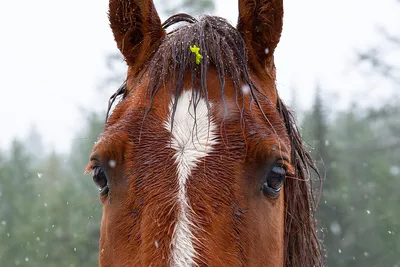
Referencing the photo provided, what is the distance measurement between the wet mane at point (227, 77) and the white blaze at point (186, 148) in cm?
7

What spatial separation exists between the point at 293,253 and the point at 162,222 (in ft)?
4.88

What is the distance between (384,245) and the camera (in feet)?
84.7

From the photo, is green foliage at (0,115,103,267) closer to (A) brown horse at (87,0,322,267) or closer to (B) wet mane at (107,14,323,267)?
(B) wet mane at (107,14,323,267)

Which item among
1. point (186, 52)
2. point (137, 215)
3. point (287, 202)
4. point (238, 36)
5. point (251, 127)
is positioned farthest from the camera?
point (287, 202)

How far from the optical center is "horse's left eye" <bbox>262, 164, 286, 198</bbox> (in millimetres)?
2941

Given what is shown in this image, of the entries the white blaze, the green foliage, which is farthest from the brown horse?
the green foliage

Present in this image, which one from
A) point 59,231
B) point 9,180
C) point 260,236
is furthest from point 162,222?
point 9,180

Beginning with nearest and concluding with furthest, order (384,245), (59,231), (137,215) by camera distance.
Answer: (137,215), (59,231), (384,245)

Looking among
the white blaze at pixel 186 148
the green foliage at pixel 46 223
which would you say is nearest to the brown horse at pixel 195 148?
the white blaze at pixel 186 148

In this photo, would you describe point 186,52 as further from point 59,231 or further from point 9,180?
point 9,180

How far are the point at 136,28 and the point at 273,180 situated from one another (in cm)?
137

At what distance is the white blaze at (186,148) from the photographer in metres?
2.51

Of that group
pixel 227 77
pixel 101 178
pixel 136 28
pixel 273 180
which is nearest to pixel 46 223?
pixel 136 28

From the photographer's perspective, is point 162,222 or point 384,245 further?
point 384,245
